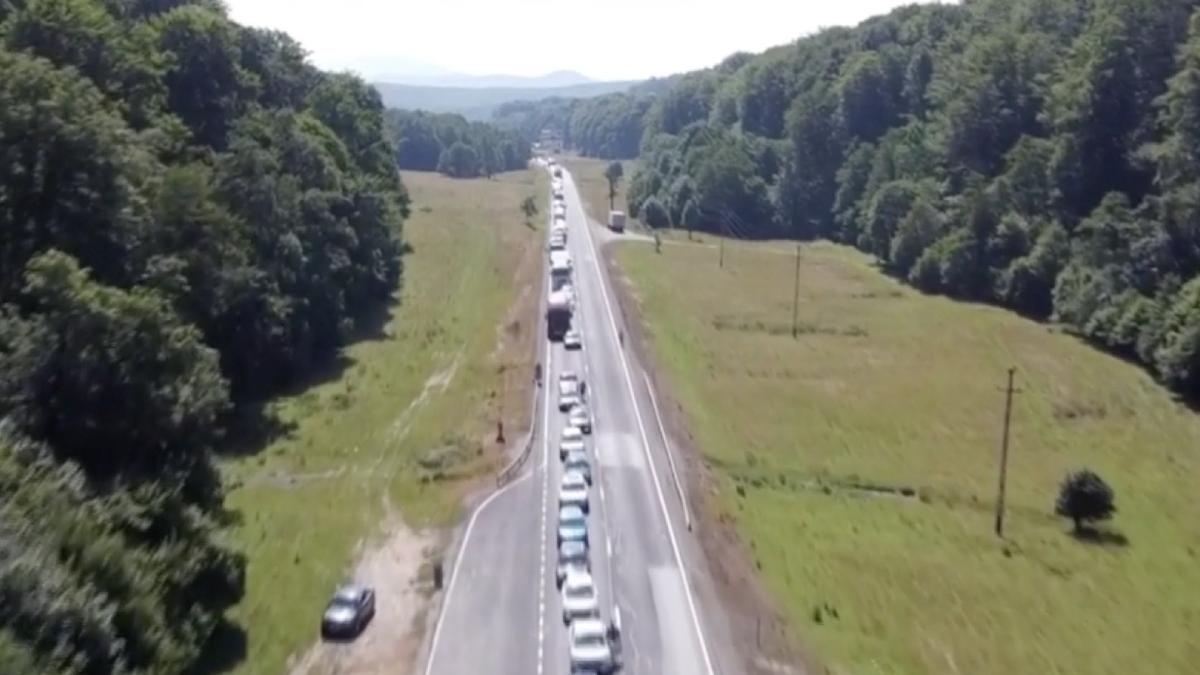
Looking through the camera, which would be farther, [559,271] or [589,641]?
[559,271]

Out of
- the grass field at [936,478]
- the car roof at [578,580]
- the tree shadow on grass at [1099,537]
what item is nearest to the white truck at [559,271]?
the grass field at [936,478]

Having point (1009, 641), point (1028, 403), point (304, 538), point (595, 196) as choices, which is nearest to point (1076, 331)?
point (1028, 403)

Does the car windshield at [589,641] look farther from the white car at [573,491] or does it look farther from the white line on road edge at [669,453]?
the white car at [573,491]

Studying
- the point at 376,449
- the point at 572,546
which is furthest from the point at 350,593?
the point at 376,449

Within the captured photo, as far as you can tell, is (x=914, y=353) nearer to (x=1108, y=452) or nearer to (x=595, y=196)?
(x=1108, y=452)

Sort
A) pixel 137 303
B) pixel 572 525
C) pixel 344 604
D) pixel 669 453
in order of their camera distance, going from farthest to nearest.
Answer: pixel 669 453
pixel 572 525
pixel 137 303
pixel 344 604

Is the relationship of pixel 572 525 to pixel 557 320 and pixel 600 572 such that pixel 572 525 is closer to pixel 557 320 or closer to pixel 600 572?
pixel 600 572
